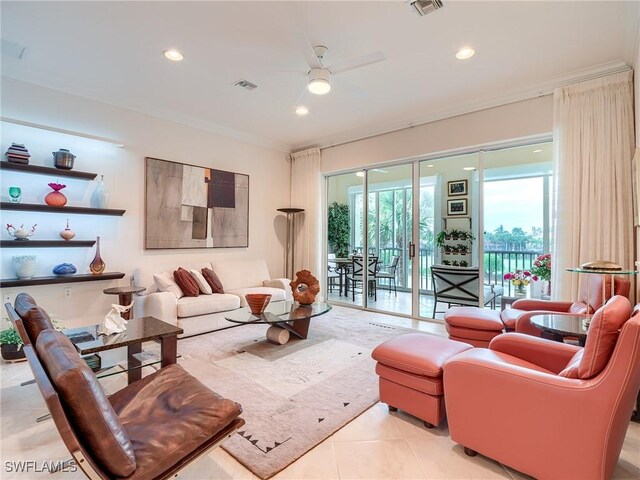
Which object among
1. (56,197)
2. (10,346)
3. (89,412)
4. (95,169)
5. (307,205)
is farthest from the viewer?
(307,205)

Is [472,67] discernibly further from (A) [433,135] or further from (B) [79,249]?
(B) [79,249]

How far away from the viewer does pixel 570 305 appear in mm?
2977

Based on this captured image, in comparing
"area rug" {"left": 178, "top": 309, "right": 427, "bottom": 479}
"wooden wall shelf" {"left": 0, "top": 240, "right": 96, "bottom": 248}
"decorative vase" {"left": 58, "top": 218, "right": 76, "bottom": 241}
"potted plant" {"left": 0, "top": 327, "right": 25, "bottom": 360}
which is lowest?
"area rug" {"left": 178, "top": 309, "right": 427, "bottom": 479}

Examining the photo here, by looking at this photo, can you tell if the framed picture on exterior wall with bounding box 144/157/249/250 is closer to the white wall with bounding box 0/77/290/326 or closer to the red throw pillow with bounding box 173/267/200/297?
the white wall with bounding box 0/77/290/326

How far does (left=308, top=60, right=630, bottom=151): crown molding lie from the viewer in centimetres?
328

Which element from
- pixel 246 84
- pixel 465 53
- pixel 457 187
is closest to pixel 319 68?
pixel 246 84

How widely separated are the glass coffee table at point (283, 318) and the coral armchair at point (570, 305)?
71.4 inches

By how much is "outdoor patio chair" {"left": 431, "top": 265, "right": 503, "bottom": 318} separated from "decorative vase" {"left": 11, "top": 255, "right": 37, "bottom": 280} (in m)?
4.73

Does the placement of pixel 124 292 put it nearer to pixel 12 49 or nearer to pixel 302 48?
pixel 12 49

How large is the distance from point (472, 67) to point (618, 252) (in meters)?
2.32

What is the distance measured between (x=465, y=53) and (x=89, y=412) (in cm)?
373

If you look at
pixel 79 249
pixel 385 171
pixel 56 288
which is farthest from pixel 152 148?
pixel 385 171

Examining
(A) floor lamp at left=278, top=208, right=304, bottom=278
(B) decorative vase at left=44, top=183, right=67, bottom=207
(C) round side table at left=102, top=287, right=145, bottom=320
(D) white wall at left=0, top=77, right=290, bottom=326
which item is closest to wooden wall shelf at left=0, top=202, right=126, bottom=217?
(B) decorative vase at left=44, top=183, right=67, bottom=207

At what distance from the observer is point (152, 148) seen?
443 centimetres
